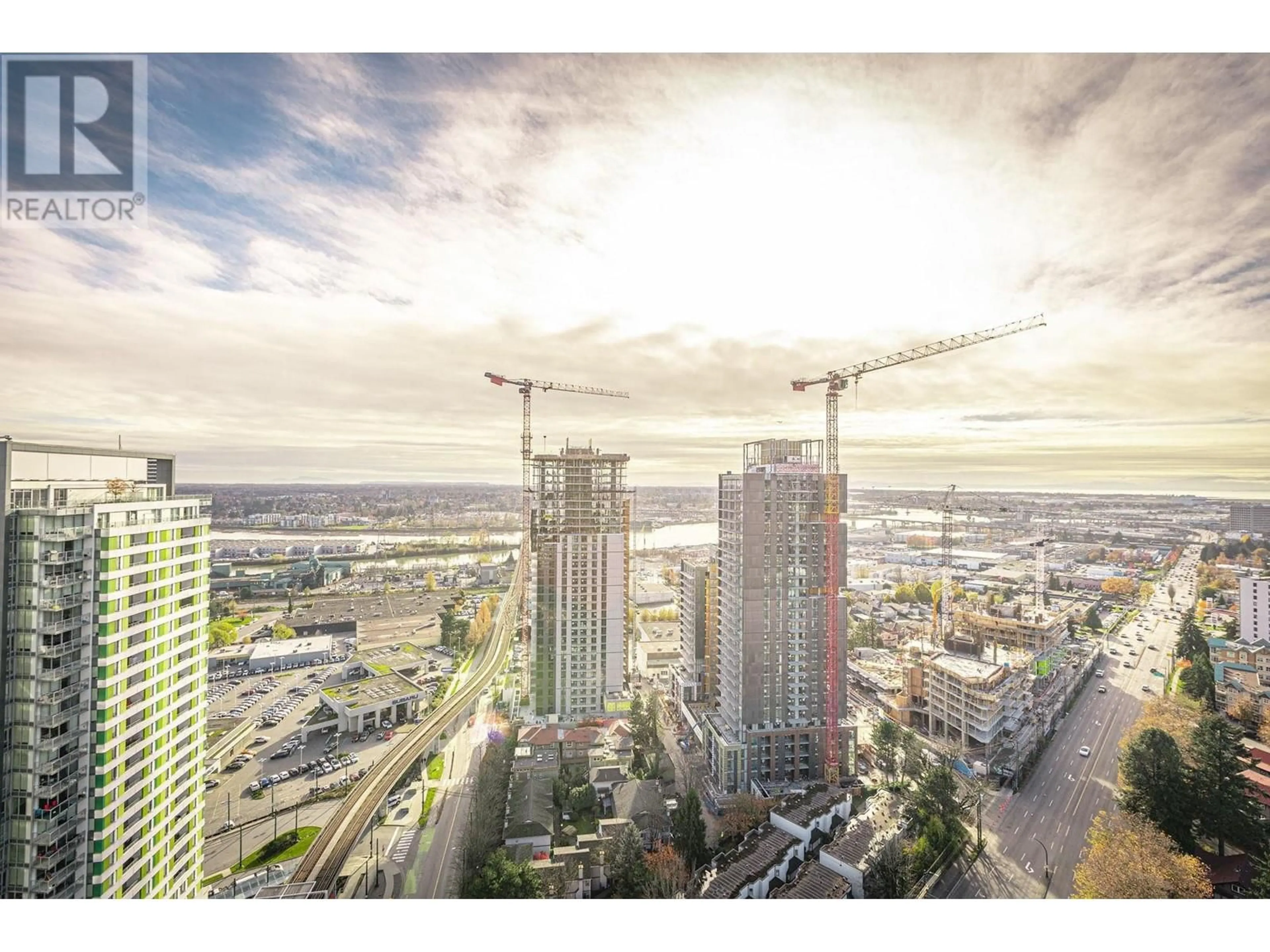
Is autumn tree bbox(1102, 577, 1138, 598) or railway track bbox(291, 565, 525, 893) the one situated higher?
autumn tree bbox(1102, 577, 1138, 598)

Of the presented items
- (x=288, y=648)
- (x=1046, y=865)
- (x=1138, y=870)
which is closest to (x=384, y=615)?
(x=288, y=648)

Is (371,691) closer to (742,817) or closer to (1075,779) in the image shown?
(742,817)

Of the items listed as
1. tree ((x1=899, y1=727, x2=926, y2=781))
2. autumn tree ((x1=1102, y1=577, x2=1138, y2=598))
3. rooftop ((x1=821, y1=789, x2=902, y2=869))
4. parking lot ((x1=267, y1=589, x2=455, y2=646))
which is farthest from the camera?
parking lot ((x1=267, y1=589, x2=455, y2=646))

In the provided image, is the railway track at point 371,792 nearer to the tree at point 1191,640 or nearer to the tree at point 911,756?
the tree at point 911,756

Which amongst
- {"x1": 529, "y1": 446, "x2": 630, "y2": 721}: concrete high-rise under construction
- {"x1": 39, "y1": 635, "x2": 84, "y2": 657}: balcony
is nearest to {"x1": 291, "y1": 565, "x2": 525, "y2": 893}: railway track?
{"x1": 529, "y1": 446, "x2": 630, "y2": 721}: concrete high-rise under construction

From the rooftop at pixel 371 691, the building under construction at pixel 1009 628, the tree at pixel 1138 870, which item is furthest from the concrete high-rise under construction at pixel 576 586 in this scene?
the building under construction at pixel 1009 628

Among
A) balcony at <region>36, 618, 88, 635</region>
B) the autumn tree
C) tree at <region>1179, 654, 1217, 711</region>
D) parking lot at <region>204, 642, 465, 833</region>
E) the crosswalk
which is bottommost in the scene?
parking lot at <region>204, 642, 465, 833</region>

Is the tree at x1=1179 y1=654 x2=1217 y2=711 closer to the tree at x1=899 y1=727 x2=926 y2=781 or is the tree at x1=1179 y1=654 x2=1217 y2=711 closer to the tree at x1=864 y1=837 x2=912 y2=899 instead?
the tree at x1=899 y1=727 x2=926 y2=781
